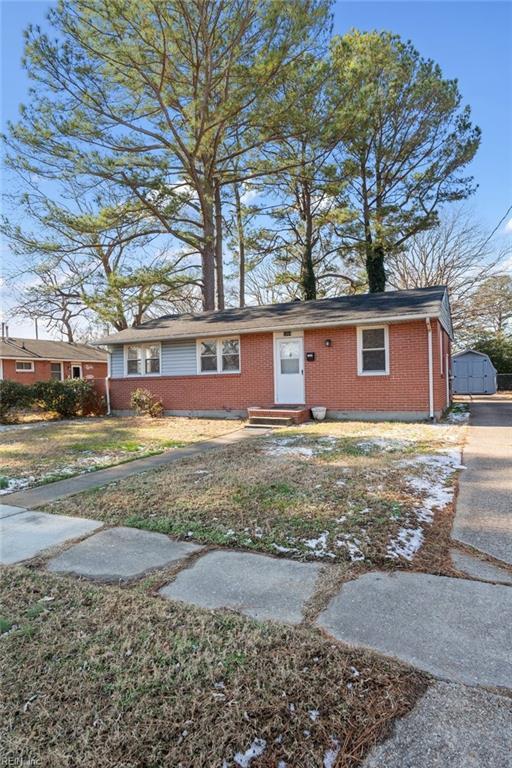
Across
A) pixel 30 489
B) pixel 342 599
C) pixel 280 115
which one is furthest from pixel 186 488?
pixel 280 115

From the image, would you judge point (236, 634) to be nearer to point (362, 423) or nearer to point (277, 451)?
point (277, 451)

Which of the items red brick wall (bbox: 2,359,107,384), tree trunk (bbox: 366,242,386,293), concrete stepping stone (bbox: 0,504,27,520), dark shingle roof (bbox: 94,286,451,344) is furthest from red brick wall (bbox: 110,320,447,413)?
red brick wall (bbox: 2,359,107,384)

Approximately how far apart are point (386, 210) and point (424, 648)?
19.2 m

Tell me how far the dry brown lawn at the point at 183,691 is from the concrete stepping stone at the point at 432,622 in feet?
0.49

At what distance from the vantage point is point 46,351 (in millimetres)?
26375

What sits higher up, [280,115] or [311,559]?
[280,115]

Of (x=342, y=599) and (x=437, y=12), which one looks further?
(x=437, y=12)

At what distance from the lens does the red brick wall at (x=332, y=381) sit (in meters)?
10.2

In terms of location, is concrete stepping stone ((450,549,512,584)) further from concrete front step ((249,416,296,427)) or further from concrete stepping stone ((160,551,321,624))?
concrete front step ((249,416,296,427))

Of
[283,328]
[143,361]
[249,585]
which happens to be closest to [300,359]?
[283,328]

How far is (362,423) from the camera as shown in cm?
1005

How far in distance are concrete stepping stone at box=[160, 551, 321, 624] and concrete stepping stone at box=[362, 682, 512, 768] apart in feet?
2.56

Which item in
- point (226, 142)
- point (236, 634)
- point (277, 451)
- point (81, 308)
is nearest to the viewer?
point (236, 634)

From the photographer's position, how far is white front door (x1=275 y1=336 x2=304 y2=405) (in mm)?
11570
